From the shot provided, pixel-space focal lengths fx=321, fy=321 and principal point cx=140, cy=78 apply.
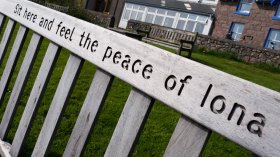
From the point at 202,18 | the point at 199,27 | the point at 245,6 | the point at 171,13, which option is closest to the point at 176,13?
the point at 171,13

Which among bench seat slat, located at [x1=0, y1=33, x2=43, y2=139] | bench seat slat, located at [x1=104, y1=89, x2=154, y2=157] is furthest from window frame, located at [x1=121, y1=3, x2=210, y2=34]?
bench seat slat, located at [x1=104, y1=89, x2=154, y2=157]

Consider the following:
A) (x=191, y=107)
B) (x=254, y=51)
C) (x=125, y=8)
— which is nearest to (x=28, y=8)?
(x=191, y=107)

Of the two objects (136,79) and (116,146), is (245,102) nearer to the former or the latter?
(136,79)

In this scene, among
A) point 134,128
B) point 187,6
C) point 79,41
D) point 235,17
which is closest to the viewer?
point 134,128

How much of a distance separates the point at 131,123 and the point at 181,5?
28.4 meters

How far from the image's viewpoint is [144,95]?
1297 mm

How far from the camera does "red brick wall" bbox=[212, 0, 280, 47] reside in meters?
22.7

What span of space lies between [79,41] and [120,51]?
1.03 ft

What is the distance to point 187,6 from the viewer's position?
28078mm

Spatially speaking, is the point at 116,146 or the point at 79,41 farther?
the point at 79,41

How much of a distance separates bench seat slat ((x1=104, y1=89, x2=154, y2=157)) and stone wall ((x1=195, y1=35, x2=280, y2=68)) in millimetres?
16280

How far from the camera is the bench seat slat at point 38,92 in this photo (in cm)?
181

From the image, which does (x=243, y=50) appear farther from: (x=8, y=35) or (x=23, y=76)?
(x=23, y=76)

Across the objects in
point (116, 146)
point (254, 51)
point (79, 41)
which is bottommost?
point (116, 146)
